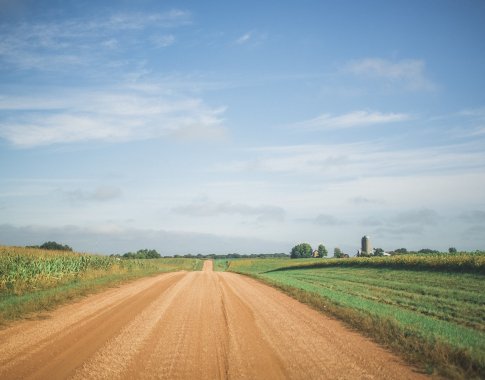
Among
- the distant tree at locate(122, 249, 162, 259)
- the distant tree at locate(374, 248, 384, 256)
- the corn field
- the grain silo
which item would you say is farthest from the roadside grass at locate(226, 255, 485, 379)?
the distant tree at locate(122, 249, 162, 259)

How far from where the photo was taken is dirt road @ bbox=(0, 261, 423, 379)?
6961mm

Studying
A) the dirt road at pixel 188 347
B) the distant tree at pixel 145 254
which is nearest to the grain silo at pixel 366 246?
the distant tree at pixel 145 254

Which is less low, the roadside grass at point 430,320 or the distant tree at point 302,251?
the roadside grass at point 430,320

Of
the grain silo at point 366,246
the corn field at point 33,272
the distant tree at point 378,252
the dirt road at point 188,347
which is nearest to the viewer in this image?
the dirt road at point 188,347

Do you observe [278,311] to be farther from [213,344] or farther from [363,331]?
[213,344]

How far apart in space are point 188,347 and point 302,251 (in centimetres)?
16858

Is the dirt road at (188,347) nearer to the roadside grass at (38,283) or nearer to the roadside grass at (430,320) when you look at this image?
the roadside grass at (430,320)

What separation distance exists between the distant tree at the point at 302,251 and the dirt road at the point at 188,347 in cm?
16155

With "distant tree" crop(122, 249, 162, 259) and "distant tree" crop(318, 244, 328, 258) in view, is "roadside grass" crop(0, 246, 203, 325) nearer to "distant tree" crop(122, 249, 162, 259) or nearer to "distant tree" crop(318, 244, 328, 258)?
"distant tree" crop(122, 249, 162, 259)

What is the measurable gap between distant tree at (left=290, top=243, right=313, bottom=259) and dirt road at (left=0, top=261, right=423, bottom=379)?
162 m

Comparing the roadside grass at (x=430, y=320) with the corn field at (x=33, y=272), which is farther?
the corn field at (x=33, y=272)

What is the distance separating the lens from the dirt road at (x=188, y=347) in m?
6.96

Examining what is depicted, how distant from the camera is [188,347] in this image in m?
8.64

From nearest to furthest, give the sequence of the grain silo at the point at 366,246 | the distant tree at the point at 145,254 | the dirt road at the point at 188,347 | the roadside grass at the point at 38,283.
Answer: the dirt road at the point at 188,347 < the roadside grass at the point at 38,283 < the grain silo at the point at 366,246 < the distant tree at the point at 145,254
